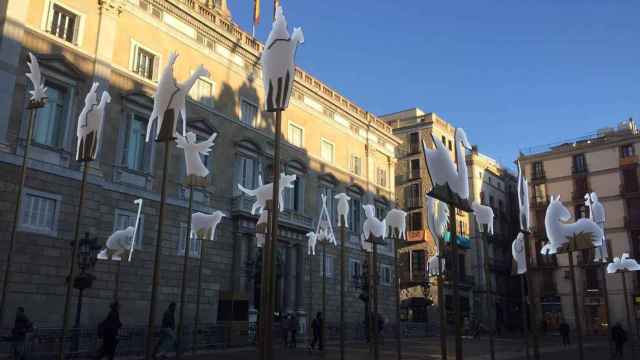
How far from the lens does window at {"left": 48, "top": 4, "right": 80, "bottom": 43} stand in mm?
22641

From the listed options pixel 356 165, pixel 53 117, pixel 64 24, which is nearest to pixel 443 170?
pixel 53 117

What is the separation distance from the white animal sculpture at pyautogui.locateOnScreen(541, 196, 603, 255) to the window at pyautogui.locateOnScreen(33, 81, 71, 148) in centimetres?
1824

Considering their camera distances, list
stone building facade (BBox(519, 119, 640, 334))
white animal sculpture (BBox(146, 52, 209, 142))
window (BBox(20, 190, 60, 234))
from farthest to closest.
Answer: stone building facade (BBox(519, 119, 640, 334)), window (BBox(20, 190, 60, 234)), white animal sculpture (BBox(146, 52, 209, 142))

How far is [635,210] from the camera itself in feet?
172

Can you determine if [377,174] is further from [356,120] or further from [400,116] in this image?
[400,116]

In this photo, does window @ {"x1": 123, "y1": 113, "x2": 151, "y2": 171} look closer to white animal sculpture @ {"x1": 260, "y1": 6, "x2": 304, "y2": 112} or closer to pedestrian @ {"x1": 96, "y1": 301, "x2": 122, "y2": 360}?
pedestrian @ {"x1": 96, "y1": 301, "x2": 122, "y2": 360}

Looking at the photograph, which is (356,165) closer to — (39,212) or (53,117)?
(53,117)

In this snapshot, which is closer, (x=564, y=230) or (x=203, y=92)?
(x=564, y=230)

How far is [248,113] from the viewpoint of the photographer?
3259 cm

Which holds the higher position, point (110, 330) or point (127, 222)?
point (127, 222)

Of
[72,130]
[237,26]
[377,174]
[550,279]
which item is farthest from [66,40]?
[550,279]

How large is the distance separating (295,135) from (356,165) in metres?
8.04

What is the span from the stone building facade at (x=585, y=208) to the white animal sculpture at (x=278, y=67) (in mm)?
48410

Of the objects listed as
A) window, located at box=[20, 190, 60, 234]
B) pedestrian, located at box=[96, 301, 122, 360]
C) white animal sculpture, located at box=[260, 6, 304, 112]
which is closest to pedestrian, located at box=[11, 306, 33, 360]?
pedestrian, located at box=[96, 301, 122, 360]
